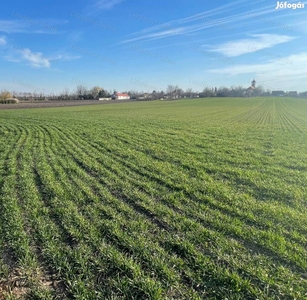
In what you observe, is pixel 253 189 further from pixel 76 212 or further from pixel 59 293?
pixel 59 293

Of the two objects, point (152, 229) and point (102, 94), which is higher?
point (102, 94)

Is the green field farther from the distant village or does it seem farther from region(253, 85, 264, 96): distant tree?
region(253, 85, 264, 96): distant tree

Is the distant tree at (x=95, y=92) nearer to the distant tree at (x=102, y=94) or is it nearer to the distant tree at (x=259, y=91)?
the distant tree at (x=102, y=94)

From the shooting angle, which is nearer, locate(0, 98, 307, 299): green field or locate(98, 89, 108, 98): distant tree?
locate(0, 98, 307, 299): green field

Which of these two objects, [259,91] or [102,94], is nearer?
[102,94]

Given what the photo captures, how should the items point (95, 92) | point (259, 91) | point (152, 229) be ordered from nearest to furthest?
point (152, 229) < point (95, 92) < point (259, 91)

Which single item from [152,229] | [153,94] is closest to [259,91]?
[153,94]

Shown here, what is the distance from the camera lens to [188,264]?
3773mm

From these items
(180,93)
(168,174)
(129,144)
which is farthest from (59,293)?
(180,93)

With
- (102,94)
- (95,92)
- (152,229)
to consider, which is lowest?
(152,229)

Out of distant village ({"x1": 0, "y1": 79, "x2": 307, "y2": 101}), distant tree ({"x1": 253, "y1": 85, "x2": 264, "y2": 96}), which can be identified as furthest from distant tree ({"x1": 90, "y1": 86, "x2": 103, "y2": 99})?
distant tree ({"x1": 253, "y1": 85, "x2": 264, "y2": 96})

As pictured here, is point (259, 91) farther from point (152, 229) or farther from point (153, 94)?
point (152, 229)

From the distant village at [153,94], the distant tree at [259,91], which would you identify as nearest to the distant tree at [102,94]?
the distant village at [153,94]

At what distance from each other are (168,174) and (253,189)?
2.75m
